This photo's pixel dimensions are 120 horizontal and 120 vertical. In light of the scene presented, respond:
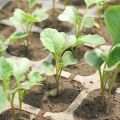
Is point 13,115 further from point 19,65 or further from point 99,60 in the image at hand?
point 99,60

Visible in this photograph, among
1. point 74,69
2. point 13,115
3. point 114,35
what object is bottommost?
point 13,115

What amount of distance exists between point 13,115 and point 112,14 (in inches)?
15.5

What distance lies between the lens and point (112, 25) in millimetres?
941

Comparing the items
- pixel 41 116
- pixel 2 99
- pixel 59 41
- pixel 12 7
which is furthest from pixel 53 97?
pixel 12 7

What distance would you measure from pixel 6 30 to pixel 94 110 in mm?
569

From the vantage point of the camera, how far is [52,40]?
103 centimetres

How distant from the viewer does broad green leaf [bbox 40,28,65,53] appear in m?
1.02

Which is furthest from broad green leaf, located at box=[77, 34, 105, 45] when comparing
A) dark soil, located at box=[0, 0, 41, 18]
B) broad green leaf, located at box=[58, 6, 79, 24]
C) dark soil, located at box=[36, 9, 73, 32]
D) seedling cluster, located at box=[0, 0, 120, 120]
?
dark soil, located at box=[0, 0, 41, 18]

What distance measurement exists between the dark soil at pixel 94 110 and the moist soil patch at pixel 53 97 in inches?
1.8

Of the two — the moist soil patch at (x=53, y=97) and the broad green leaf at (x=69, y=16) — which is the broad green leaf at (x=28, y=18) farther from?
the moist soil patch at (x=53, y=97)

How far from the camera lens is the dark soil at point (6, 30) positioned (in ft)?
4.64

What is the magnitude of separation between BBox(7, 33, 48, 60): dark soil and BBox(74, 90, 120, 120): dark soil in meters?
0.29

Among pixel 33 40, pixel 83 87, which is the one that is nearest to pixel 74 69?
pixel 83 87

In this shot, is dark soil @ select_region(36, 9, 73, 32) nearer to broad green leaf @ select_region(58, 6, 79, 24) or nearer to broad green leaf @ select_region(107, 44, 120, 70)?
broad green leaf @ select_region(58, 6, 79, 24)
